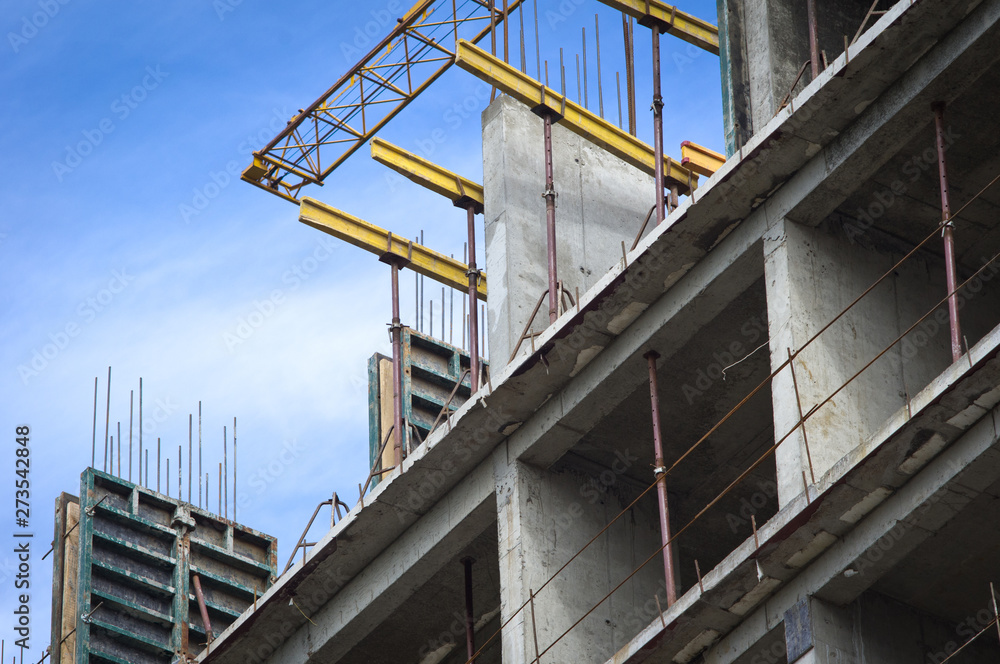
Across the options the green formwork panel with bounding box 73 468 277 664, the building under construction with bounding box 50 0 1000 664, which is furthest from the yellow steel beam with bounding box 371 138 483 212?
the green formwork panel with bounding box 73 468 277 664

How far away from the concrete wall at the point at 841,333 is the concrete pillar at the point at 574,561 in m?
3.30

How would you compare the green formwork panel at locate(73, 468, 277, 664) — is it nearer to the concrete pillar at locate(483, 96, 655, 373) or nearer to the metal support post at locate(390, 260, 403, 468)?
the metal support post at locate(390, 260, 403, 468)

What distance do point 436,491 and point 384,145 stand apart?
16.1 ft

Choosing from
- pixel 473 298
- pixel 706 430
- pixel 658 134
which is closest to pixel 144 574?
pixel 473 298

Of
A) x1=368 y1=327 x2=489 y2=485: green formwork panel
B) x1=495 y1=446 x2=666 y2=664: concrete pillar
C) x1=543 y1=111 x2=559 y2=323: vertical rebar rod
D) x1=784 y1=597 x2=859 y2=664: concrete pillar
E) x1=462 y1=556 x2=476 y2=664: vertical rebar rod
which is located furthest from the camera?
x1=368 y1=327 x2=489 y2=485: green formwork panel

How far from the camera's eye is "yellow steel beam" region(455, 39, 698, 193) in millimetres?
20016

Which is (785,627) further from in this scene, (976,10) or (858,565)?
(976,10)

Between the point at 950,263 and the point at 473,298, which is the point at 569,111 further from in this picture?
the point at 950,263

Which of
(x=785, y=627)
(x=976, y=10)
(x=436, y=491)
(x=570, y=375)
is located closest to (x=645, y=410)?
(x=570, y=375)

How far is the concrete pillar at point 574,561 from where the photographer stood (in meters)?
17.0

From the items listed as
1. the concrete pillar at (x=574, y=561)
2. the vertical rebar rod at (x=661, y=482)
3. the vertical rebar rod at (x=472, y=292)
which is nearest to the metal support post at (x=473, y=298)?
the vertical rebar rod at (x=472, y=292)

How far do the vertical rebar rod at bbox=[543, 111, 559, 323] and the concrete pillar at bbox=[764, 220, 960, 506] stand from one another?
3773 mm

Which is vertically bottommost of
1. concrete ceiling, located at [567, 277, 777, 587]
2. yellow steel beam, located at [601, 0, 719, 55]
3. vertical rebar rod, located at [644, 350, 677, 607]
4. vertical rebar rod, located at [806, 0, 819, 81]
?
vertical rebar rod, located at [644, 350, 677, 607]

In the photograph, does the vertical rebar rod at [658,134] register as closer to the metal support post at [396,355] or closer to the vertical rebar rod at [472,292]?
the vertical rebar rod at [472,292]
